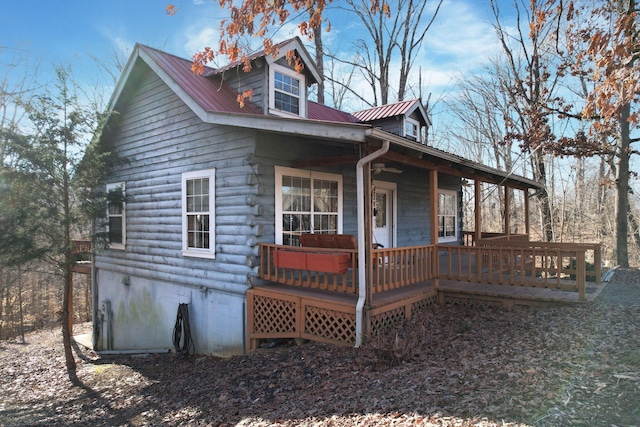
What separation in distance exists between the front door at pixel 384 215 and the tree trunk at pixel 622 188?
8.69 meters

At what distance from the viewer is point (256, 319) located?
7.52 meters

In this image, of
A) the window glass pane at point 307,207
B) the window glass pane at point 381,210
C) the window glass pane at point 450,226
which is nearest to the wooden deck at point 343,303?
the window glass pane at point 307,207

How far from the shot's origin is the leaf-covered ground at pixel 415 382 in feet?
12.3

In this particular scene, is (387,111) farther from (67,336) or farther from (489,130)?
(489,130)

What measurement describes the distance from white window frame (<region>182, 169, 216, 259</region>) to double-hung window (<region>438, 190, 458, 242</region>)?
8005 millimetres

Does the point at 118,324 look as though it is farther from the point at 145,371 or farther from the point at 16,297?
the point at 16,297

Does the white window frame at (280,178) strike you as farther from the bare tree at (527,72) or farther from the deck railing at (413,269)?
the bare tree at (527,72)

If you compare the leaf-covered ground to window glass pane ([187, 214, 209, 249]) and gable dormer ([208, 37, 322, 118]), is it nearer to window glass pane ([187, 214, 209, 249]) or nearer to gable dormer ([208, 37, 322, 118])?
window glass pane ([187, 214, 209, 249])

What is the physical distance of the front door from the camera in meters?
10.9

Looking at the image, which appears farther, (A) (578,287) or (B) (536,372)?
(A) (578,287)

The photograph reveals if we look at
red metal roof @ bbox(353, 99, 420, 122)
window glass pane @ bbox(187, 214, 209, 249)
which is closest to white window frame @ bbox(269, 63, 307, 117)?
window glass pane @ bbox(187, 214, 209, 249)

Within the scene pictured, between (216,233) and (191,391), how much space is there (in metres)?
3.06

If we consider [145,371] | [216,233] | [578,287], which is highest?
[216,233]

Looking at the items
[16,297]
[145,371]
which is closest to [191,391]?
[145,371]
